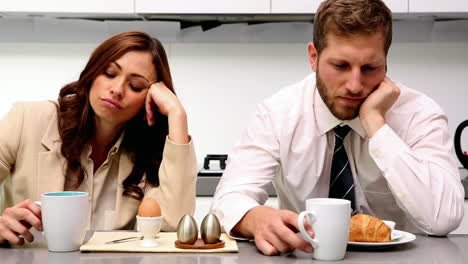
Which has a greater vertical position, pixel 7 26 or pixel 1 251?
pixel 7 26

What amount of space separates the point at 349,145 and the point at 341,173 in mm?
91

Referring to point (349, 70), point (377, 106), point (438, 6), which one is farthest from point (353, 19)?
point (438, 6)

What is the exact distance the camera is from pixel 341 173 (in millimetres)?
1777

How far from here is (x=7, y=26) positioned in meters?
3.11

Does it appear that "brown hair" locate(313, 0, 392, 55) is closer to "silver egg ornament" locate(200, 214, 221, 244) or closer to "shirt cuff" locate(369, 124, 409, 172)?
"shirt cuff" locate(369, 124, 409, 172)

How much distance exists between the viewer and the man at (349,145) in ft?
5.18

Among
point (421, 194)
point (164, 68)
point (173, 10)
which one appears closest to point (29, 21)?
point (173, 10)

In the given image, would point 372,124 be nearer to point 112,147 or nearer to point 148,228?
point 148,228

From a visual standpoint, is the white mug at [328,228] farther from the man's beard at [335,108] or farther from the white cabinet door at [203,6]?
the white cabinet door at [203,6]

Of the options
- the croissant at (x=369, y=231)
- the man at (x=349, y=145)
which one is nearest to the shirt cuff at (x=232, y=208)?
the man at (x=349, y=145)

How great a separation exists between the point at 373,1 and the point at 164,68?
0.63 m

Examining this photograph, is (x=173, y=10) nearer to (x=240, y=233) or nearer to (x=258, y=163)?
(x=258, y=163)

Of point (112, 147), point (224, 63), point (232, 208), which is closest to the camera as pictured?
point (232, 208)

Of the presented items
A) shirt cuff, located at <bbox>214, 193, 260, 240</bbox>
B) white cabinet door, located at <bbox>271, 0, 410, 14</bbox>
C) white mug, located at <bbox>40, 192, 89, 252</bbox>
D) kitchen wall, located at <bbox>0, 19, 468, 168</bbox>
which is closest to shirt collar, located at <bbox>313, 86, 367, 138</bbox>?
shirt cuff, located at <bbox>214, 193, 260, 240</bbox>
